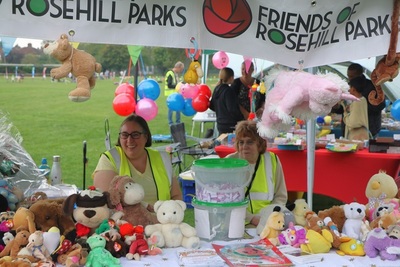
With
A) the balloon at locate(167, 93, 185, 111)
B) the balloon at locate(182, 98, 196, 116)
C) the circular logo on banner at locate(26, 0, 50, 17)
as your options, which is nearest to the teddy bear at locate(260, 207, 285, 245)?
the circular logo on banner at locate(26, 0, 50, 17)

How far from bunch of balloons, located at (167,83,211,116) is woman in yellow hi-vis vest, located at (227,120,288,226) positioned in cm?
274

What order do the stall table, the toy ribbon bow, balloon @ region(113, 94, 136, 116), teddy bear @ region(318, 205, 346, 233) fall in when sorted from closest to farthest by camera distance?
teddy bear @ region(318, 205, 346, 233) → the toy ribbon bow → the stall table → balloon @ region(113, 94, 136, 116)

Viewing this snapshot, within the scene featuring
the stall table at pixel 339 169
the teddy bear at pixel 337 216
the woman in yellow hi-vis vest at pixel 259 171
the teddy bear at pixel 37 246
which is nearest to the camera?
the teddy bear at pixel 37 246

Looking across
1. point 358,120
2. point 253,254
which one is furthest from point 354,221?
point 358,120

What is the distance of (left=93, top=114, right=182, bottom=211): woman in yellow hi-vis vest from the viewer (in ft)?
8.82

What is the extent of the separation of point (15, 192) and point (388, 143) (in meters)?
3.16

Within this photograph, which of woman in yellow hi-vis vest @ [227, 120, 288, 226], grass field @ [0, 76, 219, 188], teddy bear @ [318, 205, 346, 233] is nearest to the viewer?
teddy bear @ [318, 205, 346, 233]

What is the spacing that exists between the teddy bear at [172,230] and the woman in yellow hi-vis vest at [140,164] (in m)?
0.72

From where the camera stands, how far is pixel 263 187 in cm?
281

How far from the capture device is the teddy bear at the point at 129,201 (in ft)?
6.65

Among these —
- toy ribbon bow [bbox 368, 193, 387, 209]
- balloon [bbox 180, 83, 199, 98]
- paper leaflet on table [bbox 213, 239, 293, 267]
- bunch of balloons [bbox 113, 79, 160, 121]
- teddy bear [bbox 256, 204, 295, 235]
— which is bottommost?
paper leaflet on table [bbox 213, 239, 293, 267]

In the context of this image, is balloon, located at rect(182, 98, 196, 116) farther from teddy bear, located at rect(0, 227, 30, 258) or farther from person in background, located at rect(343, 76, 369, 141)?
teddy bear, located at rect(0, 227, 30, 258)

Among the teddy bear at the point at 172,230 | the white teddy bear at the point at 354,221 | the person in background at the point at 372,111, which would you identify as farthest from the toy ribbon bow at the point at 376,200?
the person in background at the point at 372,111

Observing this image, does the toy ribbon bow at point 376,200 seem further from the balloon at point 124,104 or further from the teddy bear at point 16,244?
the balloon at point 124,104
